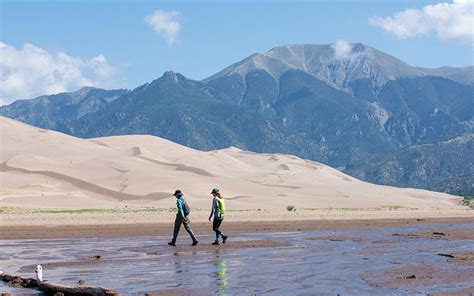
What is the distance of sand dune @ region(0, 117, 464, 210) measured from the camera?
66.0 metres

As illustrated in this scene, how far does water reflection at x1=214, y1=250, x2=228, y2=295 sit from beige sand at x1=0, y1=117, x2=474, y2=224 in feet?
67.4

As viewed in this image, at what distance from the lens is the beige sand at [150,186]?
178 feet

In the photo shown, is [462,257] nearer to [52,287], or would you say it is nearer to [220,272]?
[220,272]

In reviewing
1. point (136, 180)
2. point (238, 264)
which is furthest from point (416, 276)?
point (136, 180)

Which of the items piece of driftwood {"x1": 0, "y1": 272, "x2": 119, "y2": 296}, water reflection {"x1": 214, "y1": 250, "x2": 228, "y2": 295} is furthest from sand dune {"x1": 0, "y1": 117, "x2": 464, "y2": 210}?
piece of driftwood {"x1": 0, "y1": 272, "x2": 119, "y2": 296}

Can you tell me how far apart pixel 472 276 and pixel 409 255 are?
16.7 feet

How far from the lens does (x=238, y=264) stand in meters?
19.2

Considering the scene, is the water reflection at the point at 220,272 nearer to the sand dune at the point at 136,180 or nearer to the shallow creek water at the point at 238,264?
the shallow creek water at the point at 238,264

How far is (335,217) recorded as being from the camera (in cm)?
4816

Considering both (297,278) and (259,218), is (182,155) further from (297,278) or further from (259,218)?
(297,278)

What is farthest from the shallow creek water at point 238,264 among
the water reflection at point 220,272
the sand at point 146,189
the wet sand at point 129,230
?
the sand at point 146,189

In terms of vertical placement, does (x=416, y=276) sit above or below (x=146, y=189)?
below

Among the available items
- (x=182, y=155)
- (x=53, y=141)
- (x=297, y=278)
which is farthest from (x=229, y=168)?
(x=297, y=278)

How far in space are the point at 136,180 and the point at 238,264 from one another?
61947 millimetres
